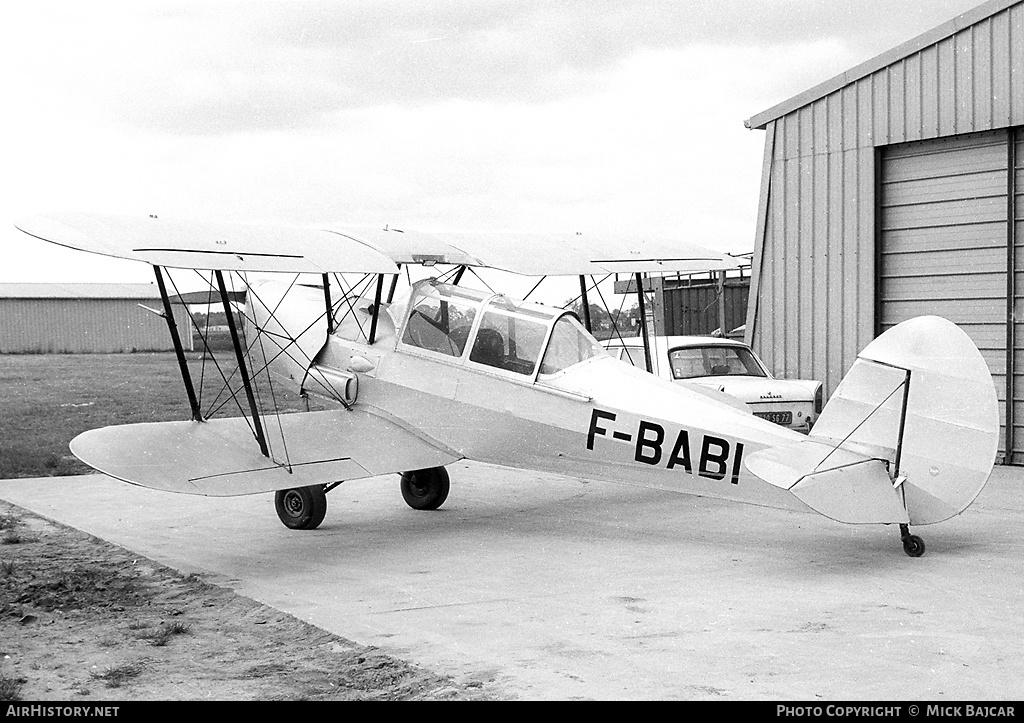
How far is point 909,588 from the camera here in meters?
7.14

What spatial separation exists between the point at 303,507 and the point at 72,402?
16.1m

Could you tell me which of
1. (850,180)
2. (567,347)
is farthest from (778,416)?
(850,180)

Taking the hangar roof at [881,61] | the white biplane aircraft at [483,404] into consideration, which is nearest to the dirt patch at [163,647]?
the white biplane aircraft at [483,404]

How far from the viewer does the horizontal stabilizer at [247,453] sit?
27.6 feet

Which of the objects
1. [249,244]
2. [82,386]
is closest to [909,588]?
[249,244]

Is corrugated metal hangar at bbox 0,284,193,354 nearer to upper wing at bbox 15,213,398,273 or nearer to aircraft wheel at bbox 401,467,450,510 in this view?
aircraft wheel at bbox 401,467,450,510

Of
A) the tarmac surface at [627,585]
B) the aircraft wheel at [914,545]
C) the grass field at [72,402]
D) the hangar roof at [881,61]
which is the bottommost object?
the grass field at [72,402]

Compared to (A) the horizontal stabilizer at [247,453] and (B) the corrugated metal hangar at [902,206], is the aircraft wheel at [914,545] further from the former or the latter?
(B) the corrugated metal hangar at [902,206]

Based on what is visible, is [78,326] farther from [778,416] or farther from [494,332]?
[494,332]

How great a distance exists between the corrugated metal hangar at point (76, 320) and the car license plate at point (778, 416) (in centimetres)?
4095

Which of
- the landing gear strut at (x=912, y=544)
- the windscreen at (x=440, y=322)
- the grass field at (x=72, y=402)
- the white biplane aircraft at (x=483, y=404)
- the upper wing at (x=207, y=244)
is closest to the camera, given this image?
the white biplane aircraft at (x=483, y=404)

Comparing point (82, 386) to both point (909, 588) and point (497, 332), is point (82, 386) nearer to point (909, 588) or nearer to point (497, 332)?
point (497, 332)

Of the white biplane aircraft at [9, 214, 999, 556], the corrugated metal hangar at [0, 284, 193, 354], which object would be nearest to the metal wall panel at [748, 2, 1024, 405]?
the white biplane aircraft at [9, 214, 999, 556]

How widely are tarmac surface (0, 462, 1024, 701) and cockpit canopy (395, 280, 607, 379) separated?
154 cm
